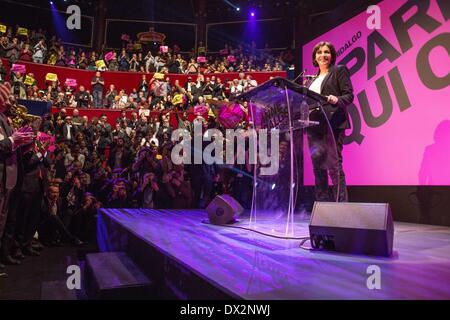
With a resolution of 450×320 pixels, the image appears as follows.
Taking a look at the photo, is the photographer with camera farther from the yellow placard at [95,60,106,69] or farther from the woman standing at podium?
the yellow placard at [95,60,106,69]

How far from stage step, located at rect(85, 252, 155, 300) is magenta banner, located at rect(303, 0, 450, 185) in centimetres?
272

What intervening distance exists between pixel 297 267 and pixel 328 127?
1294 millimetres

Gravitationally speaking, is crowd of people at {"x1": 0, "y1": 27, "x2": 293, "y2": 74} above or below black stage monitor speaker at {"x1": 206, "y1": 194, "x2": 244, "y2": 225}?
above

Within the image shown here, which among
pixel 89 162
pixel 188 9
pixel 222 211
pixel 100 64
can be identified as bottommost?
pixel 222 211

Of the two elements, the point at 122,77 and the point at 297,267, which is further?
the point at 122,77

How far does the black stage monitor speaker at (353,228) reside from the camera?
164 centimetres

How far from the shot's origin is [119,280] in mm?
1848

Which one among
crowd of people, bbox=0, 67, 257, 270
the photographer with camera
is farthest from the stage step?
the photographer with camera

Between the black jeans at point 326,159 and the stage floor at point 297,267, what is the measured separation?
1.73 feet

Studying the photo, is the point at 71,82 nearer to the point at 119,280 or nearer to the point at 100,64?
the point at 100,64

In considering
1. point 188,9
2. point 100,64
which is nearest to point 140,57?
point 100,64

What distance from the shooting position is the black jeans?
8.15ft

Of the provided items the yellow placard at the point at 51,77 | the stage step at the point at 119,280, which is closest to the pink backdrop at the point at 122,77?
the yellow placard at the point at 51,77
